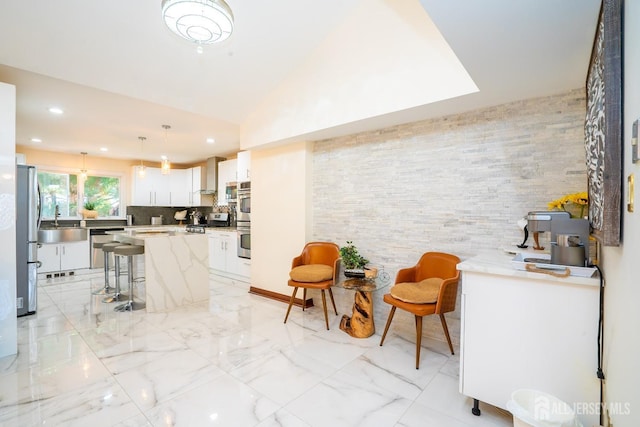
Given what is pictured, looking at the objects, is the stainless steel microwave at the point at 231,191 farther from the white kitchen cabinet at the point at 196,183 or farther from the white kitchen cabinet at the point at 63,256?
the white kitchen cabinet at the point at 63,256

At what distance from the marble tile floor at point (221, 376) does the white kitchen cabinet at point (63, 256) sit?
2448 millimetres

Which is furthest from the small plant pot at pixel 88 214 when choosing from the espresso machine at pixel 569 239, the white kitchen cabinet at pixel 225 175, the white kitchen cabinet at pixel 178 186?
the espresso machine at pixel 569 239

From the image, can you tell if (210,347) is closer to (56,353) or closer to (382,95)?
(56,353)

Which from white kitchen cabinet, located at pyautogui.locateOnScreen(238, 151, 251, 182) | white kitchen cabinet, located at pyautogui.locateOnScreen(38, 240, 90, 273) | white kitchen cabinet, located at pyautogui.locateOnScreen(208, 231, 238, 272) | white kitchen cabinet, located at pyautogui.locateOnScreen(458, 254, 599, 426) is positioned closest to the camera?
white kitchen cabinet, located at pyautogui.locateOnScreen(458, 254, 599, 426)

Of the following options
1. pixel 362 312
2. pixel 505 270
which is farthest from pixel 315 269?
pixel 505 270

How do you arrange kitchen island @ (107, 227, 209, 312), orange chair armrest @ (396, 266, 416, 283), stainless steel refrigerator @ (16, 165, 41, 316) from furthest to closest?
kitchen island @ (107, 227, 209, 312) → stainless steel refrigerator @ (16, 165, 41, 316) → orange chair armrest @ (396, 266, 416, 283)

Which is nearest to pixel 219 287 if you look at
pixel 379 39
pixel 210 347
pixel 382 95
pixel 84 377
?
pixel 210 347

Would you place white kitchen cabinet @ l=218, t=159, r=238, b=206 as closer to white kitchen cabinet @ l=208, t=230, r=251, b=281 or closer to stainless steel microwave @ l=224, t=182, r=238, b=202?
stainless steel microwave @ l=224, t=182, r=238, b=202

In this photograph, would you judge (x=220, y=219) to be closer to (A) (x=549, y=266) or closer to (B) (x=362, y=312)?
(B) (x=362, y=312)

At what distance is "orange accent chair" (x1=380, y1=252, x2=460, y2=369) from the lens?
2277 mm

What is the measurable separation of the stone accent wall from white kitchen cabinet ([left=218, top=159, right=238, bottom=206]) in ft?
9.04

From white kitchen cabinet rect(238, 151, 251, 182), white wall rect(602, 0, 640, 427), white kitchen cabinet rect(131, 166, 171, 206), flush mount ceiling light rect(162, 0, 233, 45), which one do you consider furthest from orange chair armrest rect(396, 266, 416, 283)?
white kitchen cabinet rect(131, 166, 171, 206)

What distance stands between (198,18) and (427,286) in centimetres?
262

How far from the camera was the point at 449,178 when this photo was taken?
2.75 meters
